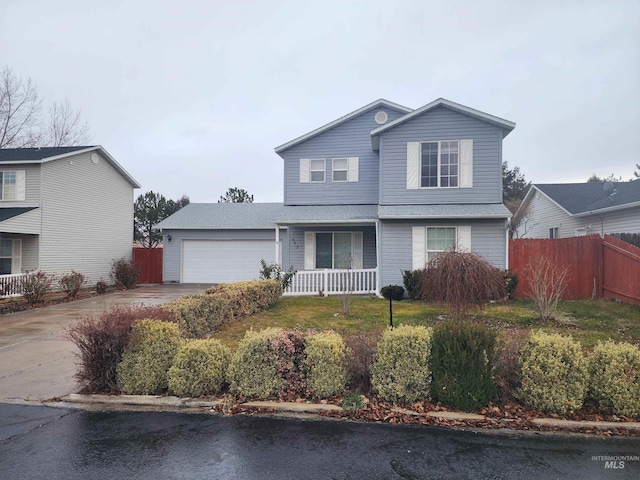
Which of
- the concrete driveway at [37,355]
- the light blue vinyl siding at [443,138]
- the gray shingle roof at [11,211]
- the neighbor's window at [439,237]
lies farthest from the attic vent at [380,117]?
the gray shingle roof at [11,211]

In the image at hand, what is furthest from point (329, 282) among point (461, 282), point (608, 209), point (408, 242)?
point (608, 209)

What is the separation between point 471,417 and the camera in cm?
465

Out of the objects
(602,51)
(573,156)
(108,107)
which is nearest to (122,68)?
(108,107)

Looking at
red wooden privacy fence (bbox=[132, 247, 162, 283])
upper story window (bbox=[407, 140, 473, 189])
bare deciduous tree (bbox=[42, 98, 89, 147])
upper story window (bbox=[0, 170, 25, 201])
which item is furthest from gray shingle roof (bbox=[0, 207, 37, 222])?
bare deciduous tree (bbox=[42, 98, 89, 147])

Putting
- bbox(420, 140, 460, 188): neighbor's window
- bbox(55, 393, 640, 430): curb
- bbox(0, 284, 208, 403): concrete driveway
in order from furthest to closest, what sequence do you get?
bbox(420, 140, 460, 188): neighbor's window < bbox(0, 284, 208, 403): concrete driveway < bbox(55, 393, 640, 430): curb

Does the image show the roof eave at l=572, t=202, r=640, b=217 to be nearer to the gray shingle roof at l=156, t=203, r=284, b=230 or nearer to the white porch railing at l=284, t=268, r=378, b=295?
the white porch railing at l=284, t=268, r=378, b=295

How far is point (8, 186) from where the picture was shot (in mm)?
17906

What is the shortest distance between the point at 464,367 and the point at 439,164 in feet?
36.6

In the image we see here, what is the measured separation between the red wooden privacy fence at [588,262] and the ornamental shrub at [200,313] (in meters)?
9.70

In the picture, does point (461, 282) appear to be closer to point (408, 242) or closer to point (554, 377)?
point (554, 377)

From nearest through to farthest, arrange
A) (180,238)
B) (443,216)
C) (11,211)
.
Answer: (443,216), (11,211), (180,238)

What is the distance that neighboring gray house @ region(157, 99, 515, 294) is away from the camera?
47.4 feet

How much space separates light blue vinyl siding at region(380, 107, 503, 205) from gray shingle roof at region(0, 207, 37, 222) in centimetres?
1455

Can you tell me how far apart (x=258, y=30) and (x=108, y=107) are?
39.0ft
